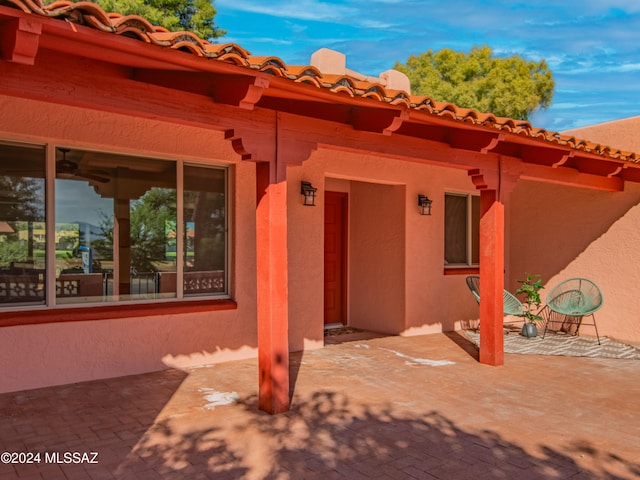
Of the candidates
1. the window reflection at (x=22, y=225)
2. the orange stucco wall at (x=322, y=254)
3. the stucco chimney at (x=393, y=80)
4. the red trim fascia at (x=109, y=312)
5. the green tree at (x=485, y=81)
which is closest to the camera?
the red trim fascia at (x=109, y=312)

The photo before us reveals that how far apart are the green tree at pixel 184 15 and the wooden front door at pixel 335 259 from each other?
1221 centimetres

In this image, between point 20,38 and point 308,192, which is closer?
point 20,38

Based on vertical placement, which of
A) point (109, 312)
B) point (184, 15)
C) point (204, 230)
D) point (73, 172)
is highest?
point (184, 15)

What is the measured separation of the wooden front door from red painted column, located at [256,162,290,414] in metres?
4.21

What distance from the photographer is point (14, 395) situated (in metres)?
4.89

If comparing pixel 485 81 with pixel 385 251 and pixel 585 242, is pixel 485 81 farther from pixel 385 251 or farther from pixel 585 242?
pixel 385 251

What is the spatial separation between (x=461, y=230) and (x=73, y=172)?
633 cm

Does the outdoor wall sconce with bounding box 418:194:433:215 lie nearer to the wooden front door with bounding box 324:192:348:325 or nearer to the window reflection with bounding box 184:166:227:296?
the wooden front door with bounding box 324:192:348:325

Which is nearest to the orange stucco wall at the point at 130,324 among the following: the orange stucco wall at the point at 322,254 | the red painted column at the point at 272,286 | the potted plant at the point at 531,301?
the orange stucco wall at the point at 322,254

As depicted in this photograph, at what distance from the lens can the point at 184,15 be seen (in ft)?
65.0

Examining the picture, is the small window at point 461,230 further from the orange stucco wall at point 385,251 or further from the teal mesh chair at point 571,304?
the teal mesh chair at point 571,304

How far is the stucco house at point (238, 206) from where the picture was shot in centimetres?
360

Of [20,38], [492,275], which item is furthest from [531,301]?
[20,38]

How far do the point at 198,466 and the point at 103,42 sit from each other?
267 centimetres
